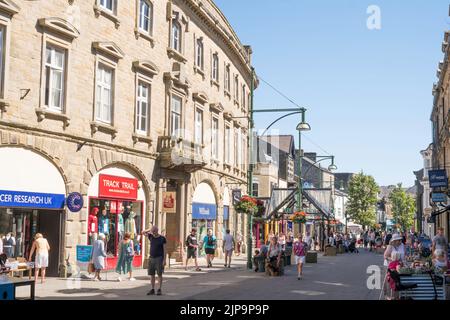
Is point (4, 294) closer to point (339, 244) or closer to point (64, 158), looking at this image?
point (64, 158)

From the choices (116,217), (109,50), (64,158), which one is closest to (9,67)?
(64,158)

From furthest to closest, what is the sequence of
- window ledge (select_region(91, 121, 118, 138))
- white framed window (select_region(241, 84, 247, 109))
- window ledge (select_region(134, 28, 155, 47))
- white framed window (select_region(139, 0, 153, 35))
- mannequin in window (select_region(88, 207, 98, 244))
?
white framed window (select_region(241, 84, 247, 109)) → white framed window (select_region(139, 0, 153, 35)) → window ledge (select_region(134, 28, 155, 47)) → window ledge (select_region(91, 121, 118, 138)) → mannequin in window (select_region(88, 207, 98, 244))

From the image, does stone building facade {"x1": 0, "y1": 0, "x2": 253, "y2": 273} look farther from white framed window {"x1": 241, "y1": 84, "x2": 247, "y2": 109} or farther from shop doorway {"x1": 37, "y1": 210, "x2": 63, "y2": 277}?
white framed window {"x1": 241, "y1": 84, "x2": 247, "y2": 109}

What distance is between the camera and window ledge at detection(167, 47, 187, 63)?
26.2 meters

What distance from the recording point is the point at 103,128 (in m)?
21.0

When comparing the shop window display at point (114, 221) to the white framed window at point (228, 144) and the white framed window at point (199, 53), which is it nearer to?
the white framed window at point (199, 53)

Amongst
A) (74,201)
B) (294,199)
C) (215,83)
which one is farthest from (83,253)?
(294,199)

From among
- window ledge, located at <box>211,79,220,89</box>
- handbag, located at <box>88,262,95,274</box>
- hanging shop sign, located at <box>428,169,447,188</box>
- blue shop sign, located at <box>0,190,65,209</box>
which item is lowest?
handbag, located at <box>88,262,95,274</box>

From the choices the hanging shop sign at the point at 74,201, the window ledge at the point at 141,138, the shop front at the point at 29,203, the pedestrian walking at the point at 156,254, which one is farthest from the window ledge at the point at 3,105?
the window ledge at the point at 141,138

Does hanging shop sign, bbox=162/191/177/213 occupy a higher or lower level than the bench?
higher

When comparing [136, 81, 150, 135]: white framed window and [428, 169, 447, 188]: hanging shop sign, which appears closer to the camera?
[136, 81, 150, 135]: white framed window

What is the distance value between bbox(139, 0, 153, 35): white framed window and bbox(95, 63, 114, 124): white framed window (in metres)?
3.25

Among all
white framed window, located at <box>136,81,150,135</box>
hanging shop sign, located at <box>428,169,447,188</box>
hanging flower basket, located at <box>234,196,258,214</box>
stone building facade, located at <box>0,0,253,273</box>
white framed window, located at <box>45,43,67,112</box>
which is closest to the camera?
stone building facade, located at <box>0,0,253,273</box>

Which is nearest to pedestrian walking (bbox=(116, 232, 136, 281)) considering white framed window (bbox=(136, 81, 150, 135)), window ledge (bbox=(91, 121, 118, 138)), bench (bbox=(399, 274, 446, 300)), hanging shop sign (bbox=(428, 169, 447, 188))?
window ledge (bbox=(91, 121, 118, 138))
